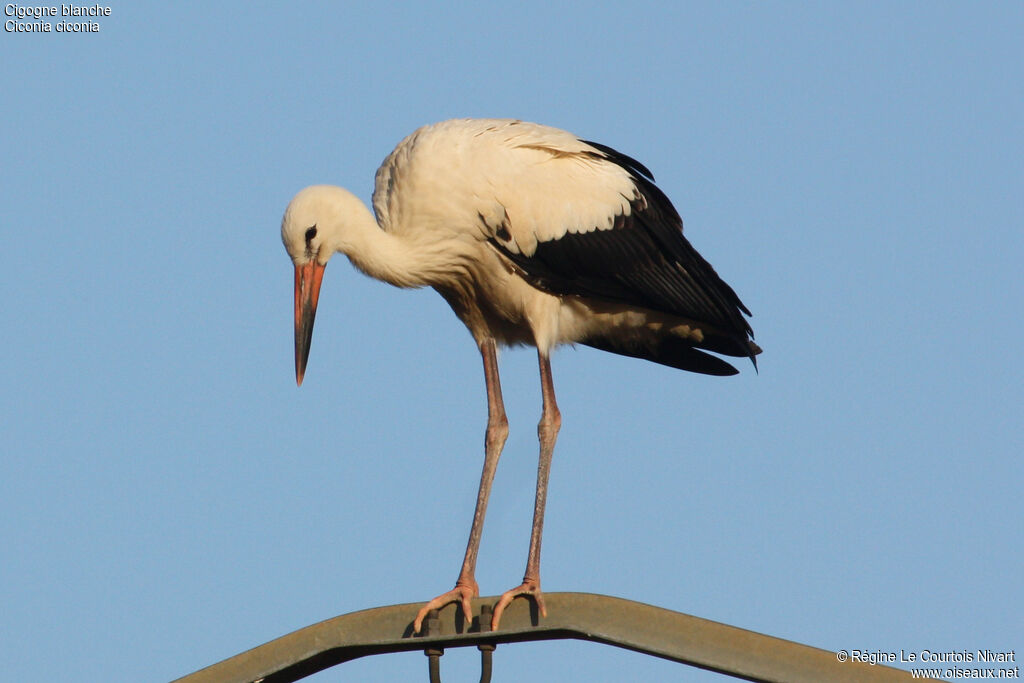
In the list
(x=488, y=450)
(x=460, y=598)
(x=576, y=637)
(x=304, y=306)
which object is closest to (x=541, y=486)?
(x=488, y=450)

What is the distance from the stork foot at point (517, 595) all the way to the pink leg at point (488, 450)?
303 mm

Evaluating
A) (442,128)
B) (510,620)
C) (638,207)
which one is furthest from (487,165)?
(510,620)

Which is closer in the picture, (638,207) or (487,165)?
(487,165)

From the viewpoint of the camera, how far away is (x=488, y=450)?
7898mm

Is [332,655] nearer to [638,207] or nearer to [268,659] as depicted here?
[268,659]

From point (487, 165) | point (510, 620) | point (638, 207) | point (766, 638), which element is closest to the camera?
point (766, 638)

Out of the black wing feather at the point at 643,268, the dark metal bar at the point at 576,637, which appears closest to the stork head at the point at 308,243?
the black wing feather at the point at 643,268

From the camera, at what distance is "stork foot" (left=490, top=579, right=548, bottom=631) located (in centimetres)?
612

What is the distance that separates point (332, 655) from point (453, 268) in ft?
8.84

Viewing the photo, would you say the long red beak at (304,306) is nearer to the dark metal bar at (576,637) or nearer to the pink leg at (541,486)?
the pink leg at (541,486)

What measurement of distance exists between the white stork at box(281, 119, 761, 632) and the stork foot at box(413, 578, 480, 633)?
0.03m

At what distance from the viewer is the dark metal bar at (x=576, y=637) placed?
4645 millimetres

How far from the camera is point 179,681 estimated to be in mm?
5129

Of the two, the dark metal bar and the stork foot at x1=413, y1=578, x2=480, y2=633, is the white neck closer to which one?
the stork foot at x1=413, y1=578, x2=480, y2=633
